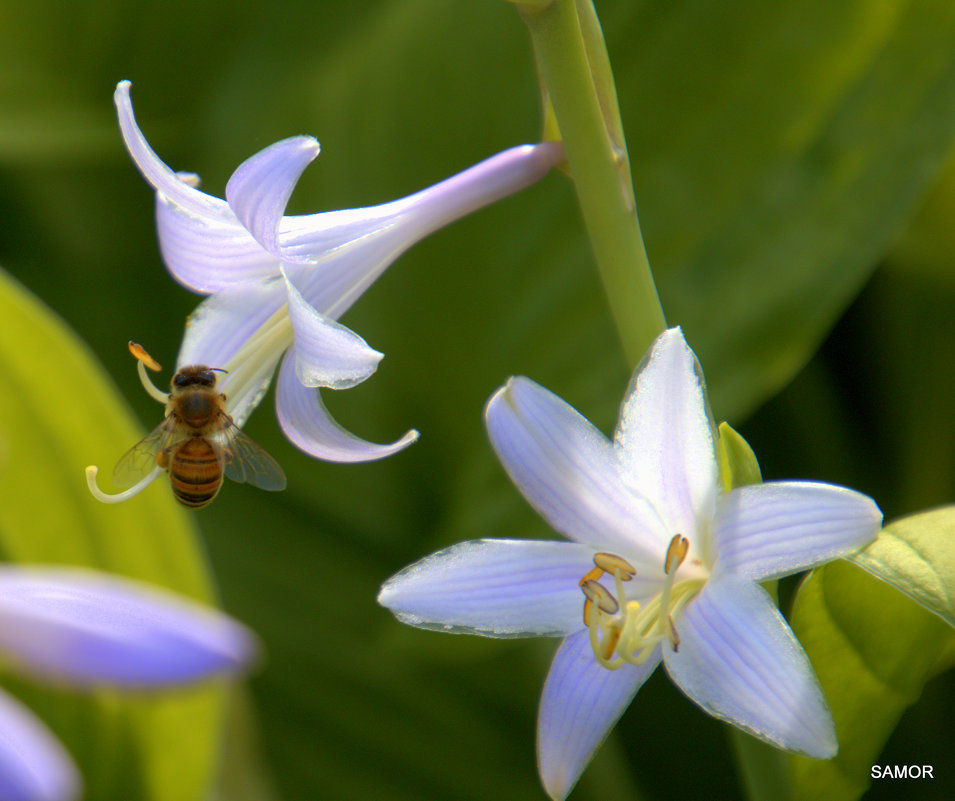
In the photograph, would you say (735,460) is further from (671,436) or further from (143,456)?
(143,456)

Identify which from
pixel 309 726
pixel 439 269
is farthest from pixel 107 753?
pixel 439 269

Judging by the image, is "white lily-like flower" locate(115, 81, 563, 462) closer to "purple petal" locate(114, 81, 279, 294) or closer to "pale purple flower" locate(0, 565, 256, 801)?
"purple petal" locate(114, 81, 279, 294)

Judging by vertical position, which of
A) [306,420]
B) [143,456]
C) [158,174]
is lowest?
[143,456]

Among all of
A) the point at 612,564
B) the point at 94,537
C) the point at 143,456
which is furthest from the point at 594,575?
the point at 94,537

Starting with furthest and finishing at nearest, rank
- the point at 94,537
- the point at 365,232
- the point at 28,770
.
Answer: the point at 94,537 < the point at 365,232 < the point at 28,770

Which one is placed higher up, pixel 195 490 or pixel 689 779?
pixel 195 490

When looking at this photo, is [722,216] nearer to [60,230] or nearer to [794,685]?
Answer: [794,685]

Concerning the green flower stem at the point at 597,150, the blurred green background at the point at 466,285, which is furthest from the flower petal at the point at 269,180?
the blurred green background at the point at 466,285
